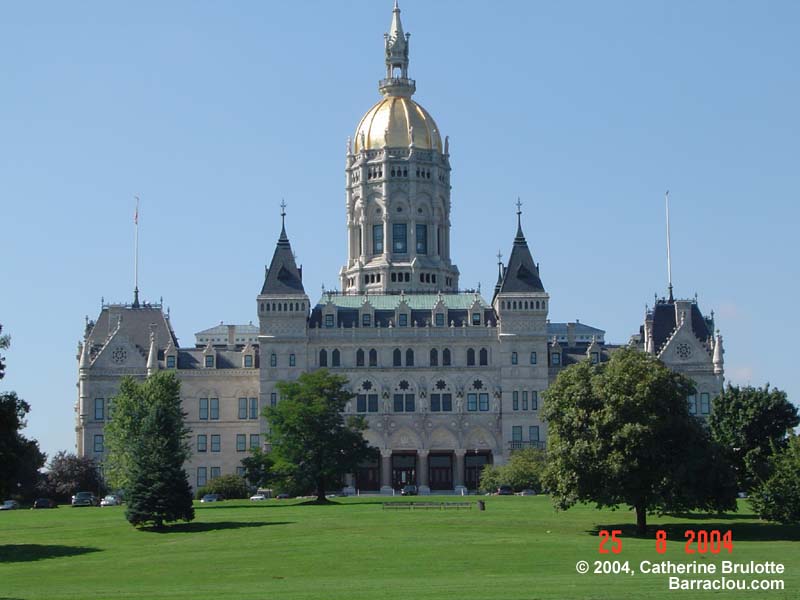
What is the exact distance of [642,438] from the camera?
87.1m

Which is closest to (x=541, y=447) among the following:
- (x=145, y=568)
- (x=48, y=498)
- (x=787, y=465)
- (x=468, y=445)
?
(x=468, y=445)

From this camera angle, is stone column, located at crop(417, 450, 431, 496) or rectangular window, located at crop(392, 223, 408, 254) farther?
rectangular window, located at crop(392, 223, 408, 254)

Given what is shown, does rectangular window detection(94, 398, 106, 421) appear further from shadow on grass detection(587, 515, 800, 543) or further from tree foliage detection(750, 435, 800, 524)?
tree foliage detection(750, 435, 800, 524)

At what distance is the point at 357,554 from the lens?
79562 mm

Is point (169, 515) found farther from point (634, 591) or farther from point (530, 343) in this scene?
point (530, 343)

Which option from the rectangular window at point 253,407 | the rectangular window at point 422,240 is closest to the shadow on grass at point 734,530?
the rectangular window at point 253,407

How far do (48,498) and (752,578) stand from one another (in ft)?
265

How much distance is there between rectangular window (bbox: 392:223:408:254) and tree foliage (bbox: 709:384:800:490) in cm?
6294

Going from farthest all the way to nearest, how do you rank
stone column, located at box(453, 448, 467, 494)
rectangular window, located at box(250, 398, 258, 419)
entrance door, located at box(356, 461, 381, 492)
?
rectangular window, located at box(250, 398, 258, 419) < stone column, located at box(453, 448, 467, 494) < entrance door, located at box(356, 461, 381, 492)

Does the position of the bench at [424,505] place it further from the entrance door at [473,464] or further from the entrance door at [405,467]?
the entrance door at [405,467]

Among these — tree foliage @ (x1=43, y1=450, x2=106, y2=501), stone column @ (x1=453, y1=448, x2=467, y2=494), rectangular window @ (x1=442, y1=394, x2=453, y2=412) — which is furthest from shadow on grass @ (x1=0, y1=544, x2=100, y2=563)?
rectangular window @ (x1=442, y1=394, x2=453, y2=412)

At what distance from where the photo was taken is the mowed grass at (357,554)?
220 ft

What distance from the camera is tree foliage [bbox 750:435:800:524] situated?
91.2 metres

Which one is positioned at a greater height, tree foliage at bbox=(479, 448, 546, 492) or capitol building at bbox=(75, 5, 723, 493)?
capitol building at bbox=(75, 5, 723, 493)
